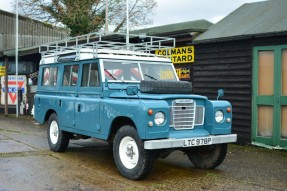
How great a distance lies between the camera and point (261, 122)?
409 inches

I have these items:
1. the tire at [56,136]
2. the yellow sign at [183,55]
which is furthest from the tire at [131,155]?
the yellow sign at [183,55]

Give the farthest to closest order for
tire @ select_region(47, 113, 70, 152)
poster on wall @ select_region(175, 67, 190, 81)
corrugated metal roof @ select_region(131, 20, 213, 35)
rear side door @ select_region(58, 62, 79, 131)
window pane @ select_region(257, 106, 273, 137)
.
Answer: corrugated metal roof @ select_region(131, 20, 213, 35), poster on wall @ select_region(175, 67, 190, 81), window pane @ select_region(257, 106, 273, 137), tire @ select_region(47, 113, 70, 152), rear side door @ select_region(58, 62, 79, 131)

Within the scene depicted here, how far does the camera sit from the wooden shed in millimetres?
9922

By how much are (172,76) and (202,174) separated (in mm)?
2315

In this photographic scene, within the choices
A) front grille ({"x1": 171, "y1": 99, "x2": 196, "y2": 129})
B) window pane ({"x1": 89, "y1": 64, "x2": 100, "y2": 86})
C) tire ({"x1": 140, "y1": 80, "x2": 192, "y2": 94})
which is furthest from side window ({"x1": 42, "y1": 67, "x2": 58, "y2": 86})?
front grille ({"x1": 171, "y1": 99, "x2": 196, "y2": 129})

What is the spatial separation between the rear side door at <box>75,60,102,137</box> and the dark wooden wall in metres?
4.18

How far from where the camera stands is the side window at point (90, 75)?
8250mm

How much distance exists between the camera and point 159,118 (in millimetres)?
6680

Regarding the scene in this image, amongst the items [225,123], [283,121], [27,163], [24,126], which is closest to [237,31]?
[283,121]

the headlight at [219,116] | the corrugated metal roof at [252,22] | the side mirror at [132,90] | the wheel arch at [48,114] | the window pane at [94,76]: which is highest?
the corrugated metal roof at [252,22]

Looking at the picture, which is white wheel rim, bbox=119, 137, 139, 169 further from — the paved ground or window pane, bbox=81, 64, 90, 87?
window pane, bbox=81, 64, 90, 87

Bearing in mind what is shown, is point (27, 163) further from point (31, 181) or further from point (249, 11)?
point (249, 11)

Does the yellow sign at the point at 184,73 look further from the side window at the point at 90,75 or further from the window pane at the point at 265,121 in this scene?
the side window at the point at 90,75

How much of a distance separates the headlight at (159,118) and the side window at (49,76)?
12.7ft
